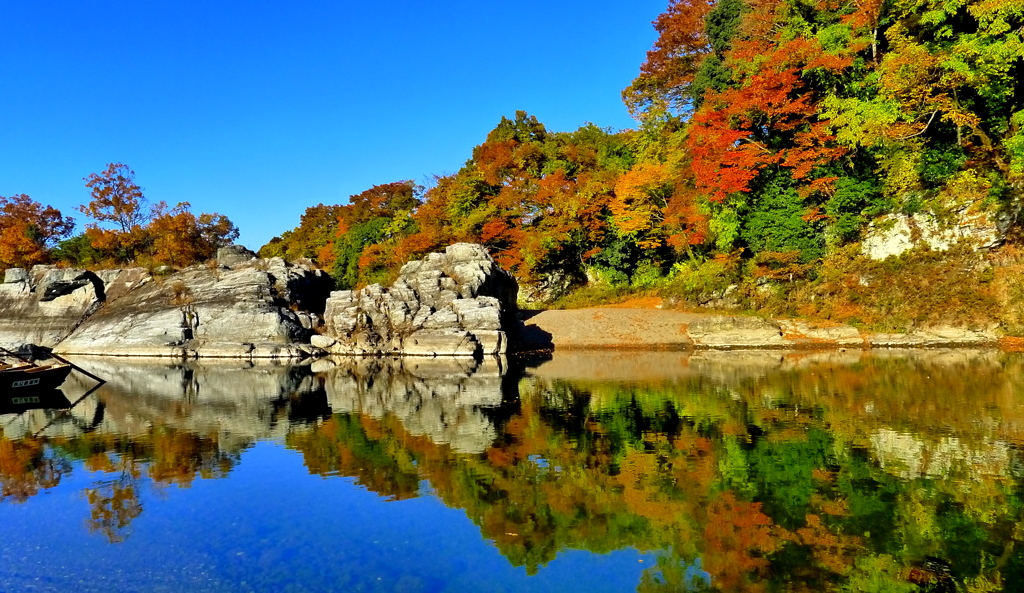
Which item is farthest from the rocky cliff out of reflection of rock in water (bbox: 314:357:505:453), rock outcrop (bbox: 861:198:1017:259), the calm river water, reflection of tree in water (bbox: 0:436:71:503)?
rock outcrop (bbox: 861:198:1017:259)

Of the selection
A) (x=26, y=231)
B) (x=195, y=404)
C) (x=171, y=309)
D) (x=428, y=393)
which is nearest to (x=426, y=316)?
(x=428, y=393)

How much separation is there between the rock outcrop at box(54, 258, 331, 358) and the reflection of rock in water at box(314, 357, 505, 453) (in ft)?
19.5

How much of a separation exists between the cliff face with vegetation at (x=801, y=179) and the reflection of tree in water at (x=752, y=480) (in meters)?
14.2

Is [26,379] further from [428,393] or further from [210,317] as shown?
[210,317]

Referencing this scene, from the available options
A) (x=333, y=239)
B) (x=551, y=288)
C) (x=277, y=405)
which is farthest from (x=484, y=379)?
(x=333, y=239)

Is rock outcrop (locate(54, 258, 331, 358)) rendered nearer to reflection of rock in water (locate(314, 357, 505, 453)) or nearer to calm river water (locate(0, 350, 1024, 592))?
reflection of rock in water (locate(314, 357, 505, 453))

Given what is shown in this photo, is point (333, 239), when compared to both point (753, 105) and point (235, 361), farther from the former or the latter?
point (753, 105)

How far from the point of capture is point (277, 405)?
62.1ft

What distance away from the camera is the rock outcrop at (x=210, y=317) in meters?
35.1

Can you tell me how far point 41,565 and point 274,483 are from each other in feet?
11.9

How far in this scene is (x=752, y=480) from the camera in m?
9.80

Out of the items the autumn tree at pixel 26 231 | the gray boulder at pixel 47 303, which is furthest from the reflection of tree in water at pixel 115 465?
the autumn tree at pixel 26 231

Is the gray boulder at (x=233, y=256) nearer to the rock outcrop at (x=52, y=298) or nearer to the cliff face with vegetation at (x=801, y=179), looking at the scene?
the rock outcrop at (x=52, y=298)

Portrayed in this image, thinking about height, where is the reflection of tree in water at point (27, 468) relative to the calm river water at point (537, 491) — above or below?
above
